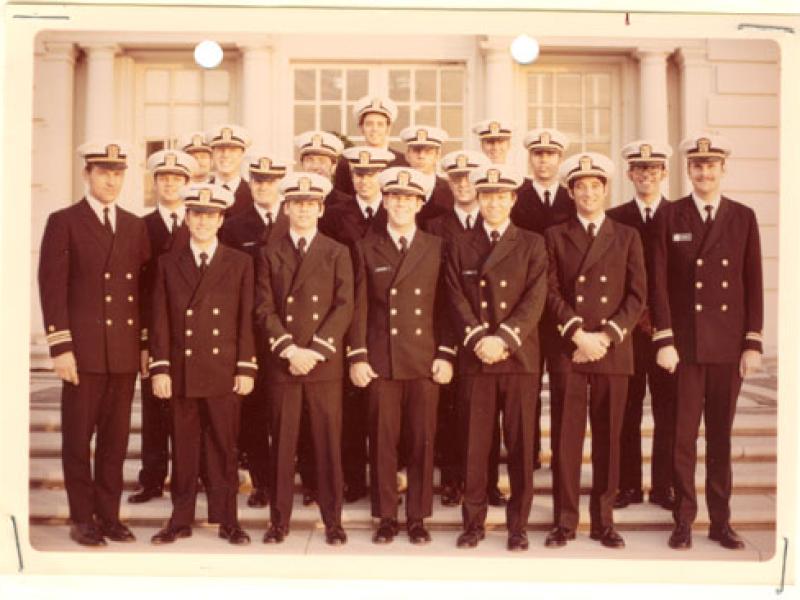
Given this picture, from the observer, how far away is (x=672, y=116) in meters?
4.30

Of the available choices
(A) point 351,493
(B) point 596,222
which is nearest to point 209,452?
(A) point 351,493

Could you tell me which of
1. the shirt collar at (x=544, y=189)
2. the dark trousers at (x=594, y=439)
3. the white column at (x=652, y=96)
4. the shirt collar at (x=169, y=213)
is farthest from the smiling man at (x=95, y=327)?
the white column at (x=652, y=96)

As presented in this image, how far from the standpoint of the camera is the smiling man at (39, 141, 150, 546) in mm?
4094

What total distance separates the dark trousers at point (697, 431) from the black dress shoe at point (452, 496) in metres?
0.81

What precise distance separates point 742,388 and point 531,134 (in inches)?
48.4

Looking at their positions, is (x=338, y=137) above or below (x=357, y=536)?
above

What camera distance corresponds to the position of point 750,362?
13.5 feet

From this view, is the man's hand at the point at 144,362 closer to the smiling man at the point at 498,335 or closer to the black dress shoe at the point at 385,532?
the black dress shoe at the point at 385,532

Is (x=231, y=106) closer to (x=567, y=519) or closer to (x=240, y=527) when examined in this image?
(x=240, y=527)

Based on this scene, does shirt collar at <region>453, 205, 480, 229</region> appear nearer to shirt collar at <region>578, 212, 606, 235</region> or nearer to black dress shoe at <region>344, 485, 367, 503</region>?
shirt collar at <region>578, 212, 606, 235</region>

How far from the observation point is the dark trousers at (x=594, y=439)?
4102 mm

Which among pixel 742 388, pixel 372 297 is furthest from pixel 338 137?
pixel 742 388

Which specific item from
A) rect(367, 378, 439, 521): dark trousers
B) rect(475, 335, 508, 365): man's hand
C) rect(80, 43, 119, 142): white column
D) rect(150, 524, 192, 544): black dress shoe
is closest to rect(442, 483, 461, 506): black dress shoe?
rect(367, 378, 439, 521): dark trousers

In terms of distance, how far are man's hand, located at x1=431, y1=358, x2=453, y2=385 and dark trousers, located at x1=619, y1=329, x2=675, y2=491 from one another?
2.37ft
